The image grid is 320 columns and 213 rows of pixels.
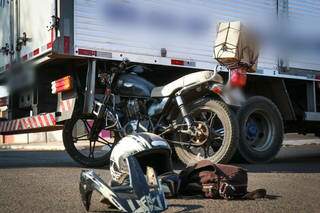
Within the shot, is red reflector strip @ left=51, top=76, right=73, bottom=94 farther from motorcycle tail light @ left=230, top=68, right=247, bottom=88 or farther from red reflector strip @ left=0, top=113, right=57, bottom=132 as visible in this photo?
motorcycle tail light @ left=230, top=68, right=247, bottom=88

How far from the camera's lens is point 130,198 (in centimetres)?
366

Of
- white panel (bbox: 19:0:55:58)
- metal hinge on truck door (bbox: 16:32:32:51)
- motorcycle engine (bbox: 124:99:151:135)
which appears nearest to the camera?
white panel (bbox: 19:0:55:58)

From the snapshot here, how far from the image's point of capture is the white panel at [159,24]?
7.23m

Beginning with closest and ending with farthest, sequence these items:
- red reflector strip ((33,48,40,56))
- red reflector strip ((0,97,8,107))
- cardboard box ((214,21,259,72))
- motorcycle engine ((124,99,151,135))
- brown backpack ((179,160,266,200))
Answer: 1. brown backpack ((179,160,266,200))
2. cardboard box ((214,21,259,72))
3. motorcycle engine ((124,99,151,135))
4. red reflector strip ((33,48,40,56))
5. red reflector strip ((0,97,8,107))

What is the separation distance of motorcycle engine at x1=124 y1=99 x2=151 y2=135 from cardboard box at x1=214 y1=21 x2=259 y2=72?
1293mm

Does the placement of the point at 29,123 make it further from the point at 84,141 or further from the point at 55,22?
the point at 55,22

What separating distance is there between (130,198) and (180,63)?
446cm

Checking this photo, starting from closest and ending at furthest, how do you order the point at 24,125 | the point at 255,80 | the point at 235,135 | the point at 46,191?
the point at 46,191
the point at 235,135
the point at 24,125
the point at 255,80

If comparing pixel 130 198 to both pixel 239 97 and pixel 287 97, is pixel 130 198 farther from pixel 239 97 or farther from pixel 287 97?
pixel 287 97

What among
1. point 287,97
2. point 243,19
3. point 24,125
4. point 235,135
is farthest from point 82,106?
point 287,97

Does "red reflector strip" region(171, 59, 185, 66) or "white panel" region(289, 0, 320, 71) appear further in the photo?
"white panel" region(289, 0, 320, 71)

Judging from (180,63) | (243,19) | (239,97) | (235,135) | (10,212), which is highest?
(243,19)

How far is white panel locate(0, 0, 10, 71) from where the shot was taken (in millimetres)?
9047

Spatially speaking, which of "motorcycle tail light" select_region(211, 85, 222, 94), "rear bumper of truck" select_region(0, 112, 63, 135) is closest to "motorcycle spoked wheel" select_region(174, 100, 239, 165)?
"motorcycle tail light" select_region(211, 85, 222, 94)
